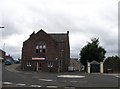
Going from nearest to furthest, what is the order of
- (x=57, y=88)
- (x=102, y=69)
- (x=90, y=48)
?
1. (x=57, y=88)
2. (x=102, y=69)
3. (x=90, y=48)

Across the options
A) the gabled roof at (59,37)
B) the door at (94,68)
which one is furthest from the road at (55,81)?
the gabled roof at (59,37)

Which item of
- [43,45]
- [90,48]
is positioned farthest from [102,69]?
[90,48]

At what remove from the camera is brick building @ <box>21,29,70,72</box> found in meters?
67.9

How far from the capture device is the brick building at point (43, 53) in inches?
2675

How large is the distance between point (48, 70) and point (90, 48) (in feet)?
90.0

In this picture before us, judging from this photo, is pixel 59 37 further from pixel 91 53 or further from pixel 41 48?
pixel 91 53

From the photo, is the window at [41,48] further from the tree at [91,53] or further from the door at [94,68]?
the tree at [91,53]

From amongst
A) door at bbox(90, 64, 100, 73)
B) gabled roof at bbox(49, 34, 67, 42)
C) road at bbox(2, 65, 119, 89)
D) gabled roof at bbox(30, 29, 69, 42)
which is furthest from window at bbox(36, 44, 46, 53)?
road at bbox(2, 65, 119, 89)

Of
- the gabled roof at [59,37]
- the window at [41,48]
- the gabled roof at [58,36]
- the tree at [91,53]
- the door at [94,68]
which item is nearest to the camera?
the door at [94,68]

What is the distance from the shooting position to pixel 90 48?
3602 inches

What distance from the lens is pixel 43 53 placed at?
69250 mm

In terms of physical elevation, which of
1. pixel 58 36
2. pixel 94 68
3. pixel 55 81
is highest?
pixel 58 36

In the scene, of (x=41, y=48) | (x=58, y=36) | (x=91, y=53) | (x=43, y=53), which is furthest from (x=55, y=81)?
(x=91, y=53)

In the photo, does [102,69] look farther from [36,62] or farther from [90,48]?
[90,48]
